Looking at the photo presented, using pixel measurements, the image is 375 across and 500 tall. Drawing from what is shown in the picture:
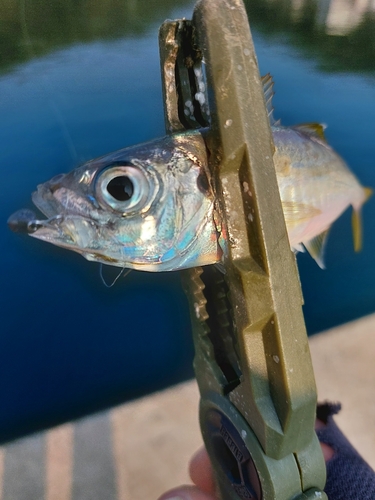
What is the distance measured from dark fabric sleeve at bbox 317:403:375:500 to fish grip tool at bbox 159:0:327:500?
441 millimetres

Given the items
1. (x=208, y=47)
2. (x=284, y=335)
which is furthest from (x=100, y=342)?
(x=208, y=47)

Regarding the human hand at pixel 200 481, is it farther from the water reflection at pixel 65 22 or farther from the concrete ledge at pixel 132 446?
the water reflection at pixel 65 22

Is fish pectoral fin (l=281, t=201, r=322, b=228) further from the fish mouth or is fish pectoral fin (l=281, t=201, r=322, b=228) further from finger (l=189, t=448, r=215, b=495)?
finger (l=189, t=448, r=215, b=495)

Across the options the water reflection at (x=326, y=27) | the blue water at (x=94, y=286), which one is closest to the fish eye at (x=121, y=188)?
the blue water at (x=94, y=286)

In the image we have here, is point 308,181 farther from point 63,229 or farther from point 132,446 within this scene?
point 132,446

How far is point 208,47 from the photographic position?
1.39ft

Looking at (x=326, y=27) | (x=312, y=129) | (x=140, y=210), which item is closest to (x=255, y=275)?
(x=140, y=210)

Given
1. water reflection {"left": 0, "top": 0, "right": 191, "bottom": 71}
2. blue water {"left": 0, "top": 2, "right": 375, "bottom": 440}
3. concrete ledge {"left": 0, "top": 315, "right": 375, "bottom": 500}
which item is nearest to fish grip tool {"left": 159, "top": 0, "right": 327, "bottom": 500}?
concrete ledge {"left": 0, "top": 315, "right": 375, "bottom": 500}

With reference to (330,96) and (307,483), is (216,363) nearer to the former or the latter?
(307,483)

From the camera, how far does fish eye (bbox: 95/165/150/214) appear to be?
45cm

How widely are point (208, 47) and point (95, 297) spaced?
3.07 ft

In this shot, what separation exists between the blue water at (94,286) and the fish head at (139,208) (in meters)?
0.76

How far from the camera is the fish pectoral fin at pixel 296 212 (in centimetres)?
60

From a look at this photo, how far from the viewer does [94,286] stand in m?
1.23
